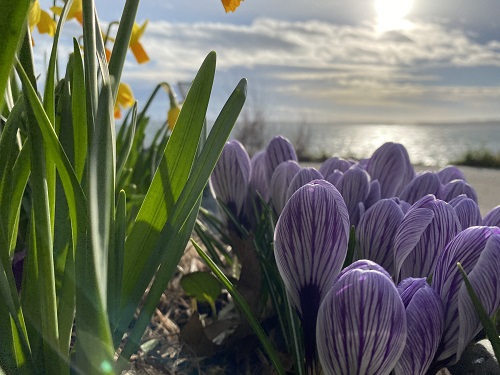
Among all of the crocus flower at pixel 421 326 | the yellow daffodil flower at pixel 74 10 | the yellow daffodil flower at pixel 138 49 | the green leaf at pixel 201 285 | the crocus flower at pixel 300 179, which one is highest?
the yellow daffodil flower at pixel 74 10

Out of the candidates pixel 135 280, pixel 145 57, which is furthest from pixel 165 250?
pixel 145 57

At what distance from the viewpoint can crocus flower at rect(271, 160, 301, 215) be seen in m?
1.07

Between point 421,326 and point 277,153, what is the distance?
667 millimetres

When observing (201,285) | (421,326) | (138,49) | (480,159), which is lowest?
(480,159)

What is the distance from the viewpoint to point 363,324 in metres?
0.57

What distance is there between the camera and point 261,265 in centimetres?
102

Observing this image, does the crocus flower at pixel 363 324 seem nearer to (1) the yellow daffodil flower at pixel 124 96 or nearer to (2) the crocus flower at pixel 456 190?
(2) the crocus flower at pixel 456 190

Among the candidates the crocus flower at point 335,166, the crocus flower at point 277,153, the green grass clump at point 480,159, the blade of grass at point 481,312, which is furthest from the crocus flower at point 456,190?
the green grass clump at point 480,159

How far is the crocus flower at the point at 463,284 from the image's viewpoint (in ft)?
2.05

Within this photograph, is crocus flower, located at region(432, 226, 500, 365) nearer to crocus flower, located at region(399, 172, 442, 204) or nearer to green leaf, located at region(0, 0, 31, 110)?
crocus flower, located at region(399, 172, 442, 204)

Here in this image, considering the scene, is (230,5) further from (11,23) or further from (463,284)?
(463,284)

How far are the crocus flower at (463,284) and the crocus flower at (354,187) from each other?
32 centimetres

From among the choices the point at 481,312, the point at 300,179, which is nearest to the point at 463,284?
the point at 481,312

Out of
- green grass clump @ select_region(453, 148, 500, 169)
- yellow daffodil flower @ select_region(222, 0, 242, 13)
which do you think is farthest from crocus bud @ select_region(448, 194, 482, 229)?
green grass clump @ select_region(453, 148, 500, 169)
